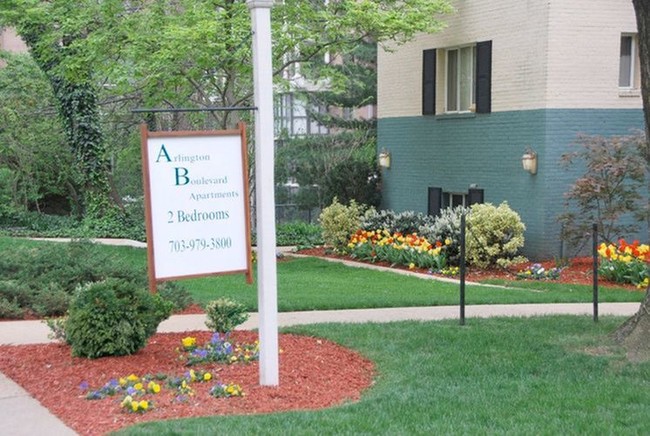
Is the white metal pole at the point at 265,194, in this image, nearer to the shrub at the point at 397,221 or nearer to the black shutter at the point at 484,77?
the shrub at the point at 397,221

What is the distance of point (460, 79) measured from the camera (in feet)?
64.4

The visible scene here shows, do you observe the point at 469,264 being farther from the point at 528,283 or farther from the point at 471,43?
the point at 471,43

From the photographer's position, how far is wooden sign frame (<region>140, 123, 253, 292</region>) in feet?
22.4

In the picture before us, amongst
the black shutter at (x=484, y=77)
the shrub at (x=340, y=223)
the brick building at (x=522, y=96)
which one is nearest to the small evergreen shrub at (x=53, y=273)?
the shrub at (x=340, y=223)

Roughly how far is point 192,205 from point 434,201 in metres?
13.7

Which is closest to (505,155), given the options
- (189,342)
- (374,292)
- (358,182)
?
(358,182)

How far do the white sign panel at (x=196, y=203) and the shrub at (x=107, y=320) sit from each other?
121cm

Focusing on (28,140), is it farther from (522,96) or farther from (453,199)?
(522,96)

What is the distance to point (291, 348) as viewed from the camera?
874 centimetres

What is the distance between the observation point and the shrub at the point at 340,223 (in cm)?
1938

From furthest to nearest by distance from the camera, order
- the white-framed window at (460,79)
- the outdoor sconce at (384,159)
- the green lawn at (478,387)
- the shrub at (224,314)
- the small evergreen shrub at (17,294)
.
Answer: the outdoor sconce at (384,159) → the white-framed window at (460,79) → the small evergreen shrub at (17,294) → the shrub at (224,314) → the green lawn at (478,387)

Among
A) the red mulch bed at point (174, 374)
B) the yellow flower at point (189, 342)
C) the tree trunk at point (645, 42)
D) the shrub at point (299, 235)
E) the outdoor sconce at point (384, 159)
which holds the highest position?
the tree trunk at point (645, 42)

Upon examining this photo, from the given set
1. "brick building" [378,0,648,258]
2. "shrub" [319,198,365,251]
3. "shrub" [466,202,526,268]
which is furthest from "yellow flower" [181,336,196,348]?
"shrub" [319,198,365,251]

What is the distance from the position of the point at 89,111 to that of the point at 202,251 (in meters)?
18.4
